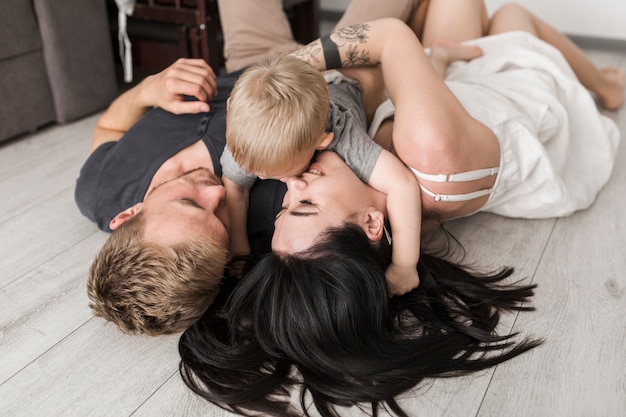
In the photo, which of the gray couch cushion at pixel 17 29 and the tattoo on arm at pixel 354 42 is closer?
the tattoo on arm at pixel 354 42

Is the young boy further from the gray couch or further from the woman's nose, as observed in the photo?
the gray couch

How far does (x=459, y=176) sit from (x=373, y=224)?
9.2 inches

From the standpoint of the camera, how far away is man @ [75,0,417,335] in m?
1.00

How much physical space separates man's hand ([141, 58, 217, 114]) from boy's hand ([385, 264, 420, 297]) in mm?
615

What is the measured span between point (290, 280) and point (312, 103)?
1.04 feet

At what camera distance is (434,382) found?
103 centimetres

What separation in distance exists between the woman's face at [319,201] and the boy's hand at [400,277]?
12 centimetres

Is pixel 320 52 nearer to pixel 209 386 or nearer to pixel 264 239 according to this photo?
pixel 264 239

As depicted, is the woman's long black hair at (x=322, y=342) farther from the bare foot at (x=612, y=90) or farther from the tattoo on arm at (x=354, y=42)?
the bare foot at (x=612, y=90)

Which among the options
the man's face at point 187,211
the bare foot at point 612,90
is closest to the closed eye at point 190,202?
the man's face at point 187,211

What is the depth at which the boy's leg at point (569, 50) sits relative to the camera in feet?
6.12

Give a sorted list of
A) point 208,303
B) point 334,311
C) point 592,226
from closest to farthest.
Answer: point 334,311 → point 208,303 → point 592,226

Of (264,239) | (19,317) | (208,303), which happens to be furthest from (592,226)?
(19,317)

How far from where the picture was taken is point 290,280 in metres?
0.97
